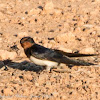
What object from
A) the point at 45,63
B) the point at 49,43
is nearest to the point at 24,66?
the point at 45,63

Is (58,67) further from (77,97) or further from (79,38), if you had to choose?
(79,38)

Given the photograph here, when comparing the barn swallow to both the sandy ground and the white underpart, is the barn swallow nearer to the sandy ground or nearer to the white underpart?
the white underpart

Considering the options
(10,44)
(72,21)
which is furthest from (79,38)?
(10,44)

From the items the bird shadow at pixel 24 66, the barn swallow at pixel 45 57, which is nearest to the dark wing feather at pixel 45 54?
the barn swallow at pixel 45 57

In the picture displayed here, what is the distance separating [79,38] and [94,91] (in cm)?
351

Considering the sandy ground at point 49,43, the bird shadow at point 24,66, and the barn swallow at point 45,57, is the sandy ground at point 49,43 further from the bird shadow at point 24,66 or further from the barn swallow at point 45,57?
the barn swallow at point 45,57

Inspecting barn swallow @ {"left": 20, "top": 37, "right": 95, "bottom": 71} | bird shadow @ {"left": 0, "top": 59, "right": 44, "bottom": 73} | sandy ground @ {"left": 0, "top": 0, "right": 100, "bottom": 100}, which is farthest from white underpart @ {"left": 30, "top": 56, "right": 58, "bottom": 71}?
bird shadow @ {"left": 0, "top": 59, "right": 44, "bottom": 73}

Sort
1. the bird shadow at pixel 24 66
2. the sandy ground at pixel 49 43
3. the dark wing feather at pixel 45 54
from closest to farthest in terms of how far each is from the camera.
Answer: the sandy ground at pixel 49 43 → the dark wing feather at pixel 45 54 → the bird shadow at pixel 24 66

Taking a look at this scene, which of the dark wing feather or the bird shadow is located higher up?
the dark wing feather

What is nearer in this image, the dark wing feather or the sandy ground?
the sandy ground

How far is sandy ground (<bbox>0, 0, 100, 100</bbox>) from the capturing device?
6.15 meters

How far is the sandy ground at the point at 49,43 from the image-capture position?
6.15 metres

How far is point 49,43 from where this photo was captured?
9.12 m

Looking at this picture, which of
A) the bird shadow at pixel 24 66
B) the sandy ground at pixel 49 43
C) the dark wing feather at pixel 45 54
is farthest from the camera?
the bird shadow at pixel 24 66
